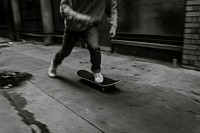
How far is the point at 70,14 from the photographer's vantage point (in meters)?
3.19

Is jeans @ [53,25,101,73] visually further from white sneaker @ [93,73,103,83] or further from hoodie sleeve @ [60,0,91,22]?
hoodie sleeve @ [60,0,91,22]

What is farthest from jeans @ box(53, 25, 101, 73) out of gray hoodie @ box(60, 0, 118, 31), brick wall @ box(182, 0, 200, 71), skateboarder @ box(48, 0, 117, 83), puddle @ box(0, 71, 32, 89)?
brick wall @ box(182, 0, 200, 71)

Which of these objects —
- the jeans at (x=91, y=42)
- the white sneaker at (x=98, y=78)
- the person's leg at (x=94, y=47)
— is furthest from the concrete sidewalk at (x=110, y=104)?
the jeans at (x=91, y=42)

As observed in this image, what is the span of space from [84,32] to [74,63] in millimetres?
1905

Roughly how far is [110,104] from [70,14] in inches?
56.2

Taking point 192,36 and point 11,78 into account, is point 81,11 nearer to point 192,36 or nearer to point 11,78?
point 11,78

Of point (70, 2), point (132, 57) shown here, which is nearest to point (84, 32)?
point (70, 2)

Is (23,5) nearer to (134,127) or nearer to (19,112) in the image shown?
(19,112)

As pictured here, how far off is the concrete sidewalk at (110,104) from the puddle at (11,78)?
16 centimetres

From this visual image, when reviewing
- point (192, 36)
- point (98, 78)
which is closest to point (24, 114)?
point (98, 78)

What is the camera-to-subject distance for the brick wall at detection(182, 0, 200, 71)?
13.1 ft

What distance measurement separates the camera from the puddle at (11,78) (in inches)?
151

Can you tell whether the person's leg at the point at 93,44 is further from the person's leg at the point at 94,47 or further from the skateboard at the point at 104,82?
the skateboard at the point at 104,82

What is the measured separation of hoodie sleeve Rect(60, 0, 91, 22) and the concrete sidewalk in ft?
3.62
